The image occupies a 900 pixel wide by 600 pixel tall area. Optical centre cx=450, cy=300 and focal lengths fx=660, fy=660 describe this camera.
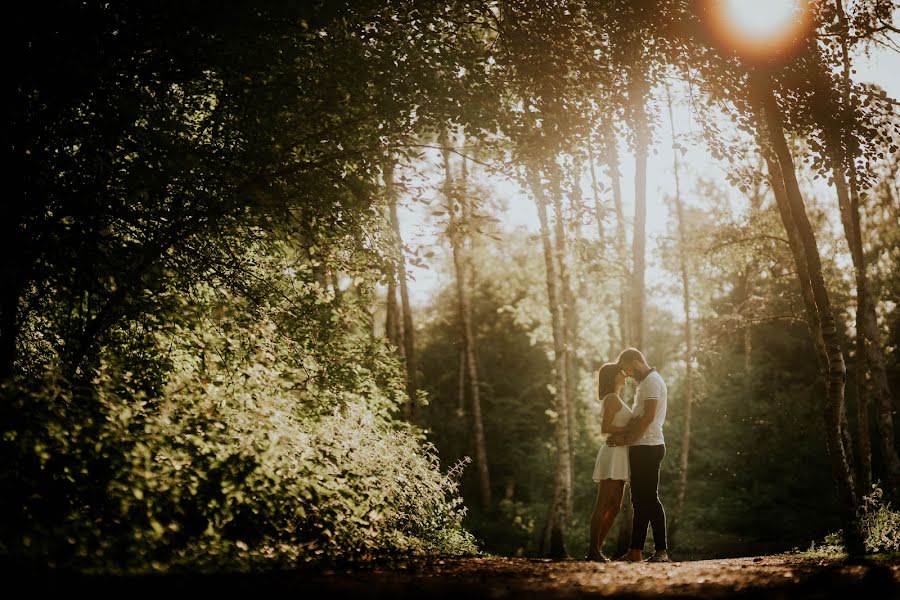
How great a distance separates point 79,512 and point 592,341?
1937 cm

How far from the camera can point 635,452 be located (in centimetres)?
718

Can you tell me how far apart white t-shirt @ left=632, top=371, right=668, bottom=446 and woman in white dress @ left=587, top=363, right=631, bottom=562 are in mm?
251

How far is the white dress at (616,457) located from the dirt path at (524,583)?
2112 millimetres

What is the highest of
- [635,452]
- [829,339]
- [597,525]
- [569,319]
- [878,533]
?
[569,319]

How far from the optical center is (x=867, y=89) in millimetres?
7402

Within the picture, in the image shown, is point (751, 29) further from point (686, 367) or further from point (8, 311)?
point (686, 367)

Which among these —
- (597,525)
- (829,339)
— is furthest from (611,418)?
(829,339)

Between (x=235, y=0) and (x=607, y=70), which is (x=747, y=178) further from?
(x=235, y=0)

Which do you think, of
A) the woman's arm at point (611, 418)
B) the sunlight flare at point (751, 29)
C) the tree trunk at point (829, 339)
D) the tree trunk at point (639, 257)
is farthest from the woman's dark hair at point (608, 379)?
the tree trunk at point (639, 257)

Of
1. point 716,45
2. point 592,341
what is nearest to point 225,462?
point 716,45

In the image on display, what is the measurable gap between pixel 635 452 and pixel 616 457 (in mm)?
421

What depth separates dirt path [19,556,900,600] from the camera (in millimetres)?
3748

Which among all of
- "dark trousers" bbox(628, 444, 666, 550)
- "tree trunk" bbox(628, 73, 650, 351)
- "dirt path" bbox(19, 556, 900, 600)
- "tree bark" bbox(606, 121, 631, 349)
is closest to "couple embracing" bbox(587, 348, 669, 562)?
"dark trousers" bbox(628, 444, 666, 550)

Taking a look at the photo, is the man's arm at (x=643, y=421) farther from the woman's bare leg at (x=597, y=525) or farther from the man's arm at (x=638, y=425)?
the woman's bare leg at (x=597, y=525)
